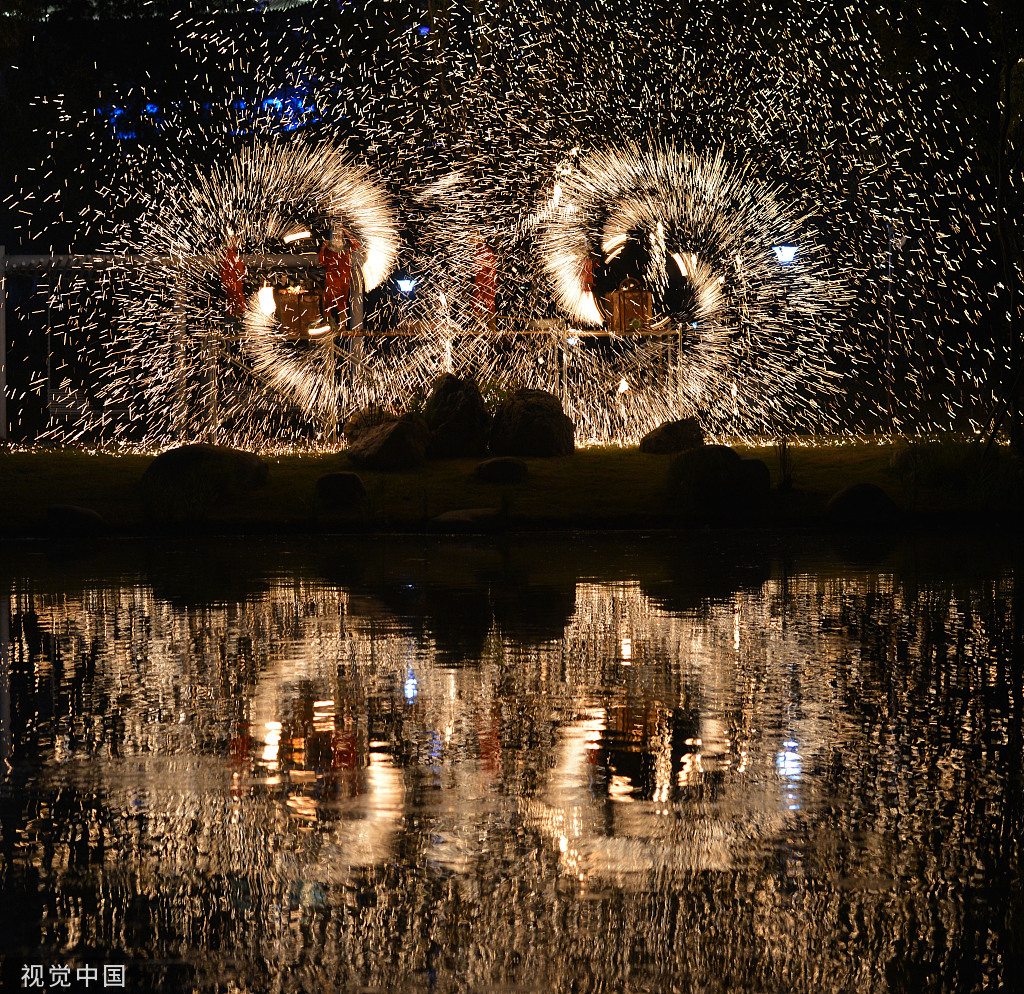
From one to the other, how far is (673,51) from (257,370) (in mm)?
12368

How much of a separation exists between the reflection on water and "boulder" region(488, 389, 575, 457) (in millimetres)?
11739

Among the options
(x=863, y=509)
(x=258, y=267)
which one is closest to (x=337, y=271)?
(x=258, y=267)

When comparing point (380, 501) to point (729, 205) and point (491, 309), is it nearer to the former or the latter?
point (491, 309)

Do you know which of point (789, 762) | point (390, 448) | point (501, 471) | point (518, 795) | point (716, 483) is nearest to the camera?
point (518, 795)

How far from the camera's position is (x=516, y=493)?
70.2ft

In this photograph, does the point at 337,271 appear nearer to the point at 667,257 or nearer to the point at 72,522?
the point at 667,257

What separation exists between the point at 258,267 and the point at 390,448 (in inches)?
404

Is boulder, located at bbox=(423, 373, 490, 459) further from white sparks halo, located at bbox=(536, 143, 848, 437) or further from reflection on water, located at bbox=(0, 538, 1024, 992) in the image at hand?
reflection on water, located at bbox=(0, 538, 1024, 992)

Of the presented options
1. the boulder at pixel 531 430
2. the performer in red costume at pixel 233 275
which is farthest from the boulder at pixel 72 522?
the performer in red costume at pixel 233 275

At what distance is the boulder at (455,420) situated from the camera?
24.7 m

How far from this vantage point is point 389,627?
11.9 metres

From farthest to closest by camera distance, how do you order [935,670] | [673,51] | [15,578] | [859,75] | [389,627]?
[673,51], [859,75], [15,578], [389,627], [935,670]

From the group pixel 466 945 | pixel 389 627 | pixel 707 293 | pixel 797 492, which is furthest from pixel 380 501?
pixel 466 945

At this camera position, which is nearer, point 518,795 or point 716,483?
point 518,795
